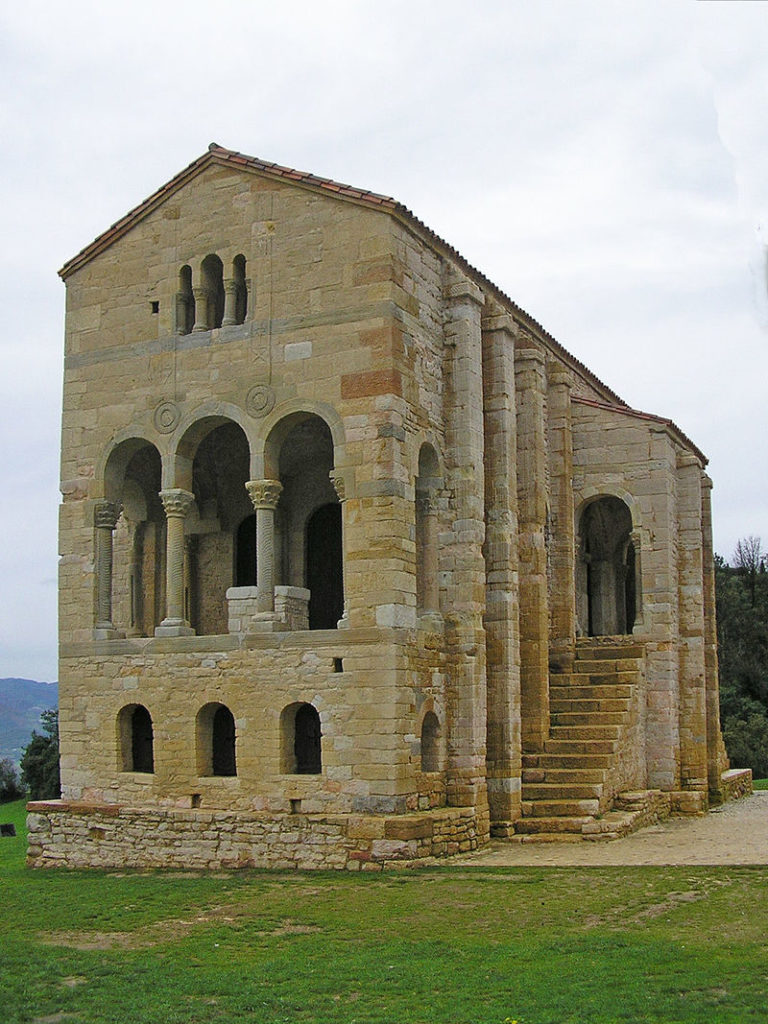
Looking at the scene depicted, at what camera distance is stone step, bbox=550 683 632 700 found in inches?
923

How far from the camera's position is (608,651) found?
25.0 metres

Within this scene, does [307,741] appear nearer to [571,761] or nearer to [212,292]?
[571,761]

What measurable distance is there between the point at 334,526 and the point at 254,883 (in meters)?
7.64

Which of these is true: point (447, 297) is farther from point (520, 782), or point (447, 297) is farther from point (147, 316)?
point (520, 782)

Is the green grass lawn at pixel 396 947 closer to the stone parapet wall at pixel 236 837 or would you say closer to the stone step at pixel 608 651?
the stone parapet wall at pixel 236 837

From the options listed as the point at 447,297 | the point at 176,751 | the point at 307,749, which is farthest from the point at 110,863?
the point at 447,297

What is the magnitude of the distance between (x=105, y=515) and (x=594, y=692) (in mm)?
9425

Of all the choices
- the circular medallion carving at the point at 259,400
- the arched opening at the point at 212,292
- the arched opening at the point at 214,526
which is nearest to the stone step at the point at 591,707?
the arched opening at the point at 214,526

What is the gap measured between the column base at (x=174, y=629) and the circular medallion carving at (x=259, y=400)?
354 cm

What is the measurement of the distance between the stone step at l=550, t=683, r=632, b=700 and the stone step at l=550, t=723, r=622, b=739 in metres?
0.97

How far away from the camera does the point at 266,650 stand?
19.4 meters

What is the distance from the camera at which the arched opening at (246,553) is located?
76.8ft

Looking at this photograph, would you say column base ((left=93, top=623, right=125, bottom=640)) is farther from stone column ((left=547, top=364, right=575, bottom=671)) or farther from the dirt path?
stone column ((left=547, top=364, right=575, bottom=671))

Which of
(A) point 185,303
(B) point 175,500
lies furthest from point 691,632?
(A) point 185,303
